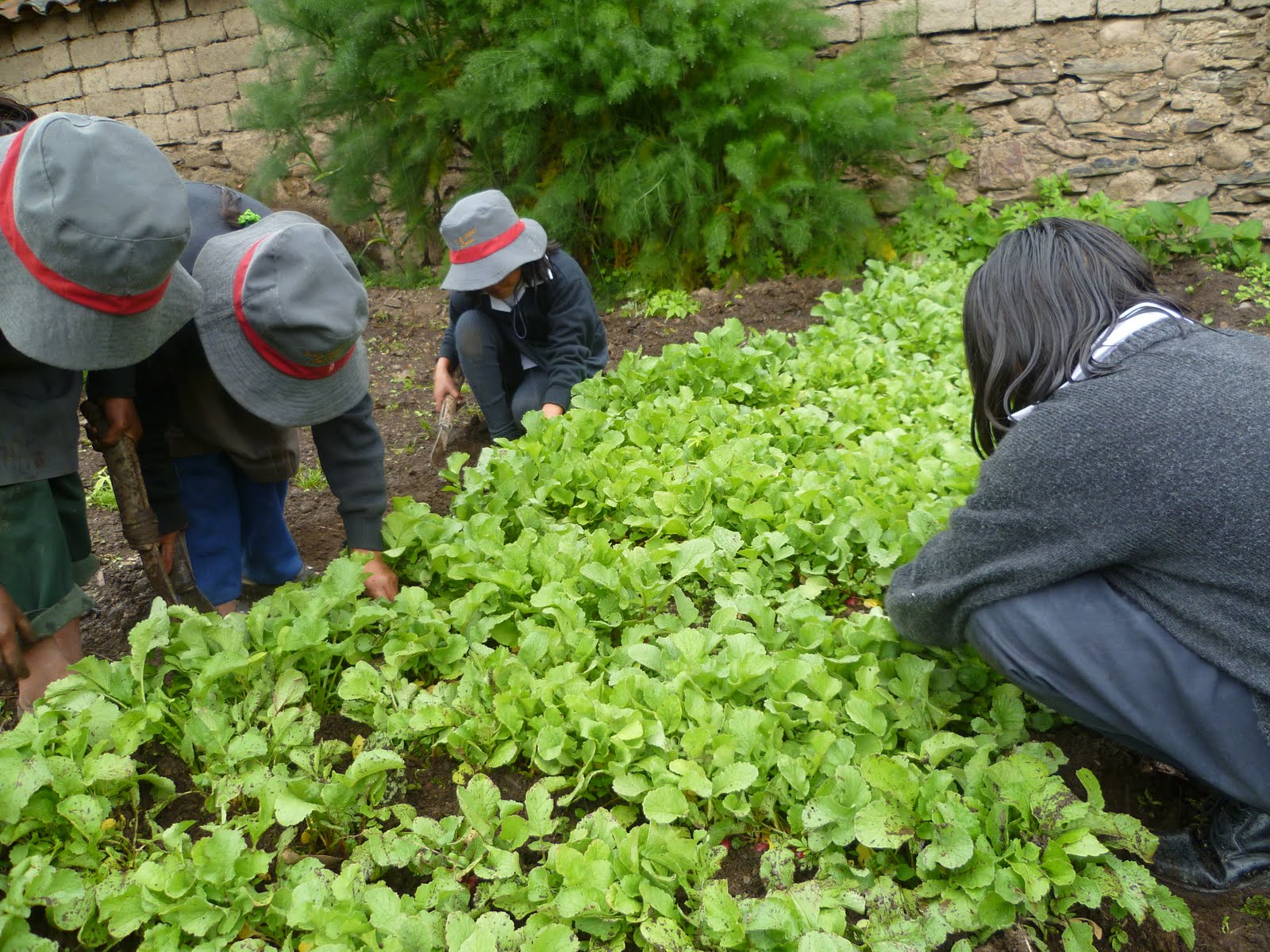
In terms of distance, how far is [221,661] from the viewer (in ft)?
6.55

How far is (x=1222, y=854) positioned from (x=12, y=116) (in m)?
3.30

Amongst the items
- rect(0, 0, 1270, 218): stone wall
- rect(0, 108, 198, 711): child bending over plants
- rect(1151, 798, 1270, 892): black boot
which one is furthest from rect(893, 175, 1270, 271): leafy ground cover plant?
rect(0, 108, 198, 711): child bending over plants

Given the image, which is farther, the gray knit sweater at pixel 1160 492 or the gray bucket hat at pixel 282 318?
the gray bucket hat at pixel 282 318

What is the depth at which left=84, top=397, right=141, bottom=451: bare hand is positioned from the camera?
2.35m

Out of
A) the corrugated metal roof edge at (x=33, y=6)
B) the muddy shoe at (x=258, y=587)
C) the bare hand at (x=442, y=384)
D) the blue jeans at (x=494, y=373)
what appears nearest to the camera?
the muddy shoe at (x=258, y=587)

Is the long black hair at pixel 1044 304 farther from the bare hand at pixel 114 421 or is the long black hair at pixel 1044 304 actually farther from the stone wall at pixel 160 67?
the stone wall at pixel 160 67

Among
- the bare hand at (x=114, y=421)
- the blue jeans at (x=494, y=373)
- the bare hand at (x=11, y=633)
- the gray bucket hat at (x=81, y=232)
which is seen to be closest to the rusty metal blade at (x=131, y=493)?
the bare hand at (x=114, y=421)

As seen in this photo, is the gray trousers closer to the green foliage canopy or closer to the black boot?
the black boot

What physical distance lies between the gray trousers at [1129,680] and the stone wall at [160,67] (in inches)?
331

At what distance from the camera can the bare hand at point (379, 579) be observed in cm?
249

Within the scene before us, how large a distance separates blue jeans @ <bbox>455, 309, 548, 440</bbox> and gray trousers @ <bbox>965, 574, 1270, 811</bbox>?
260cm

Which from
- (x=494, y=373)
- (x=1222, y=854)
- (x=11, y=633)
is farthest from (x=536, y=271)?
(x=1222, y=854)

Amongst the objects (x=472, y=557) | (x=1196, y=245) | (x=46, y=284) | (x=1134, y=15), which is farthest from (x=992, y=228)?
(x=46, y=284)

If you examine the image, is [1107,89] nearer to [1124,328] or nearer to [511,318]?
[511,318]
